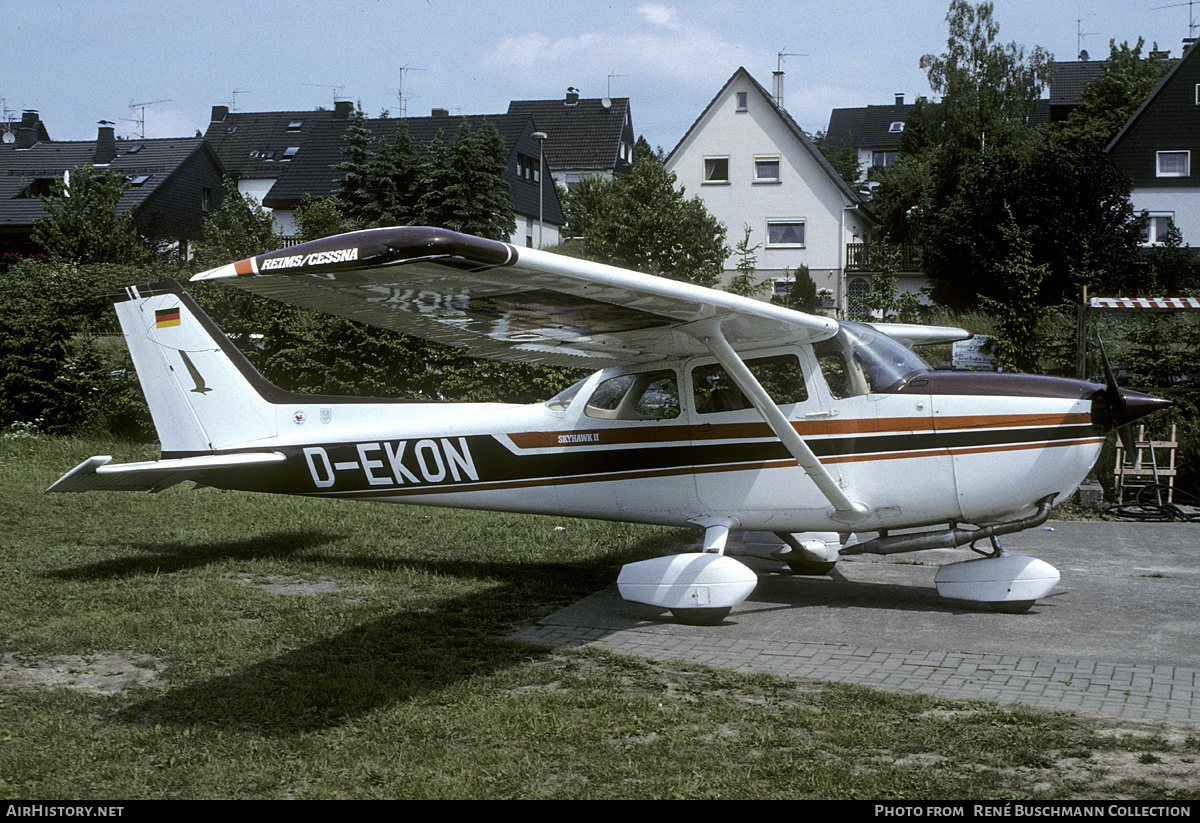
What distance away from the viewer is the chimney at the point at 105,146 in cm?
4750

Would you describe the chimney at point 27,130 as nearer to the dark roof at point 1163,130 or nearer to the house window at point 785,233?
the house window at point 785,233

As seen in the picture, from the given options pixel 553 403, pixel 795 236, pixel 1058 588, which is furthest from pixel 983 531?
pixel 795 236

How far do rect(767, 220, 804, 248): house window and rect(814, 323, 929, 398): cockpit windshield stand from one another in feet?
94.9

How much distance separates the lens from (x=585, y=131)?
6188cm

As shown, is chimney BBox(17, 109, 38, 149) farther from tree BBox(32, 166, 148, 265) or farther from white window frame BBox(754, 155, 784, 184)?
white window frame BBox(754, 155, 784, 184)

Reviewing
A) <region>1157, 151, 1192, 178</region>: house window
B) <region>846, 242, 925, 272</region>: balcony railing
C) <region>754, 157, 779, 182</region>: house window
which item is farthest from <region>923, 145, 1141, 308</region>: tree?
<region>1157, 151, 1192, 178</region>: house window

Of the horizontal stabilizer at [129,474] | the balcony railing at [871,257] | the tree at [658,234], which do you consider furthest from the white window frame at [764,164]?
the horizontal stabilizer at [129,474]

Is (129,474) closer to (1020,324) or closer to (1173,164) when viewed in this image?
(1020,324)

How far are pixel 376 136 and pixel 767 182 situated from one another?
17.3 metres

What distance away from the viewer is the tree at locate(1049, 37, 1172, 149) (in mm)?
45812

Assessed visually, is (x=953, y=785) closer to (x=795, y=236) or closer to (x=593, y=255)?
(x=593, y=255)

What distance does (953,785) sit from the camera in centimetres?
379

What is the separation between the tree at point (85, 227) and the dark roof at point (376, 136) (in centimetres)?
1343

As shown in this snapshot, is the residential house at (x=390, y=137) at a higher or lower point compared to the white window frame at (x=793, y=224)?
higher
